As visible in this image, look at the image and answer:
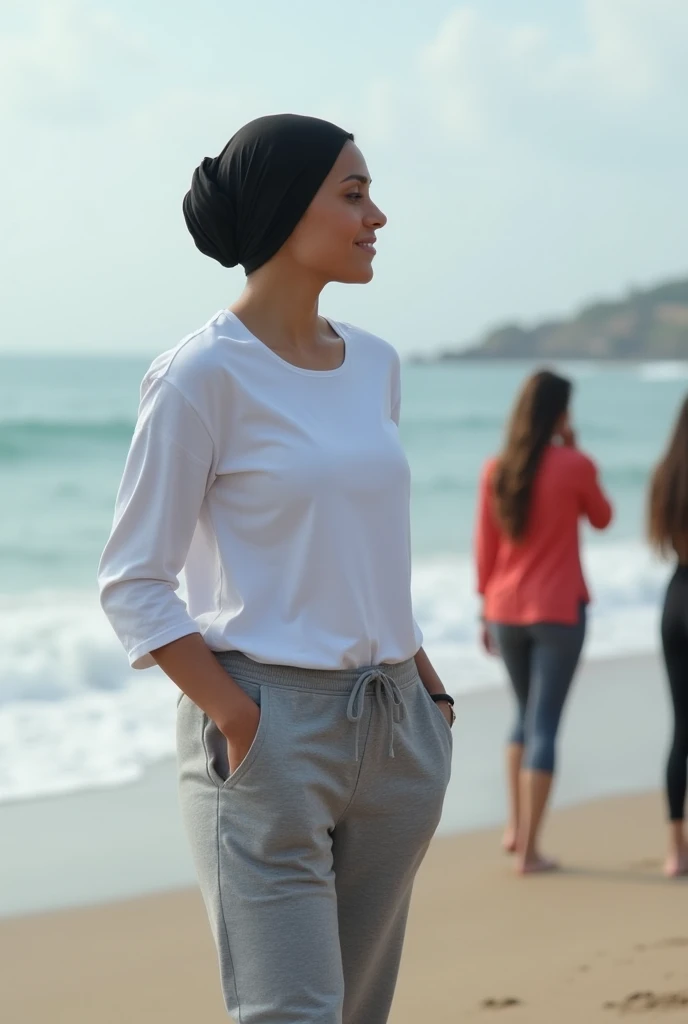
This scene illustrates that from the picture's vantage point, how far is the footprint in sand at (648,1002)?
350cm

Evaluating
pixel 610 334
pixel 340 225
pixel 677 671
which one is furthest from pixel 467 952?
pixel 610 334

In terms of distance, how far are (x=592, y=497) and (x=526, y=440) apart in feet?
1.10

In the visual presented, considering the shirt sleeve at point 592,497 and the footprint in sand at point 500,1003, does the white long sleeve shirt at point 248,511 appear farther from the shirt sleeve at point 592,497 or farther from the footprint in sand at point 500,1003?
the shirt sleeve at point 592,497

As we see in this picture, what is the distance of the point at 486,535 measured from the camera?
516 cm

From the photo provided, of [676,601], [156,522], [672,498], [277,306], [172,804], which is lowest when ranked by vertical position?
[172,804]

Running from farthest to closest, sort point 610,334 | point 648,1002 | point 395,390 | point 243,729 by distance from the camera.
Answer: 1. point 610,334
2. point 648,1002
3. point 395,390
4. point 243,729

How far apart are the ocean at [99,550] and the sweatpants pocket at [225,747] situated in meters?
3.88

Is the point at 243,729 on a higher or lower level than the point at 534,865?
higher

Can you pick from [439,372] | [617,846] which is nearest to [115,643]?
[617,846]

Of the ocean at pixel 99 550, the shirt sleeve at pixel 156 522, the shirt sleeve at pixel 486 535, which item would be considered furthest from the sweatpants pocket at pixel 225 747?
the ocean at pixel 99 550

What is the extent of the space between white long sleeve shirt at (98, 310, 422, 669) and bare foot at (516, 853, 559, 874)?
306cm

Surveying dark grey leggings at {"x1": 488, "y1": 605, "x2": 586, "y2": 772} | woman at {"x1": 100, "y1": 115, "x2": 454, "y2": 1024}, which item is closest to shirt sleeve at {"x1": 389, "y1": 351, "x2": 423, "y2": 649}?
woman at {"x1": 100, "y1": 115, "x2": 454, "y2": 1024}

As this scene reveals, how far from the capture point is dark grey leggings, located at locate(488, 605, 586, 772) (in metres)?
4.91

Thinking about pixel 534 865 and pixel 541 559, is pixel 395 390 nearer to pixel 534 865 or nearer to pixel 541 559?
pixel 541 559
